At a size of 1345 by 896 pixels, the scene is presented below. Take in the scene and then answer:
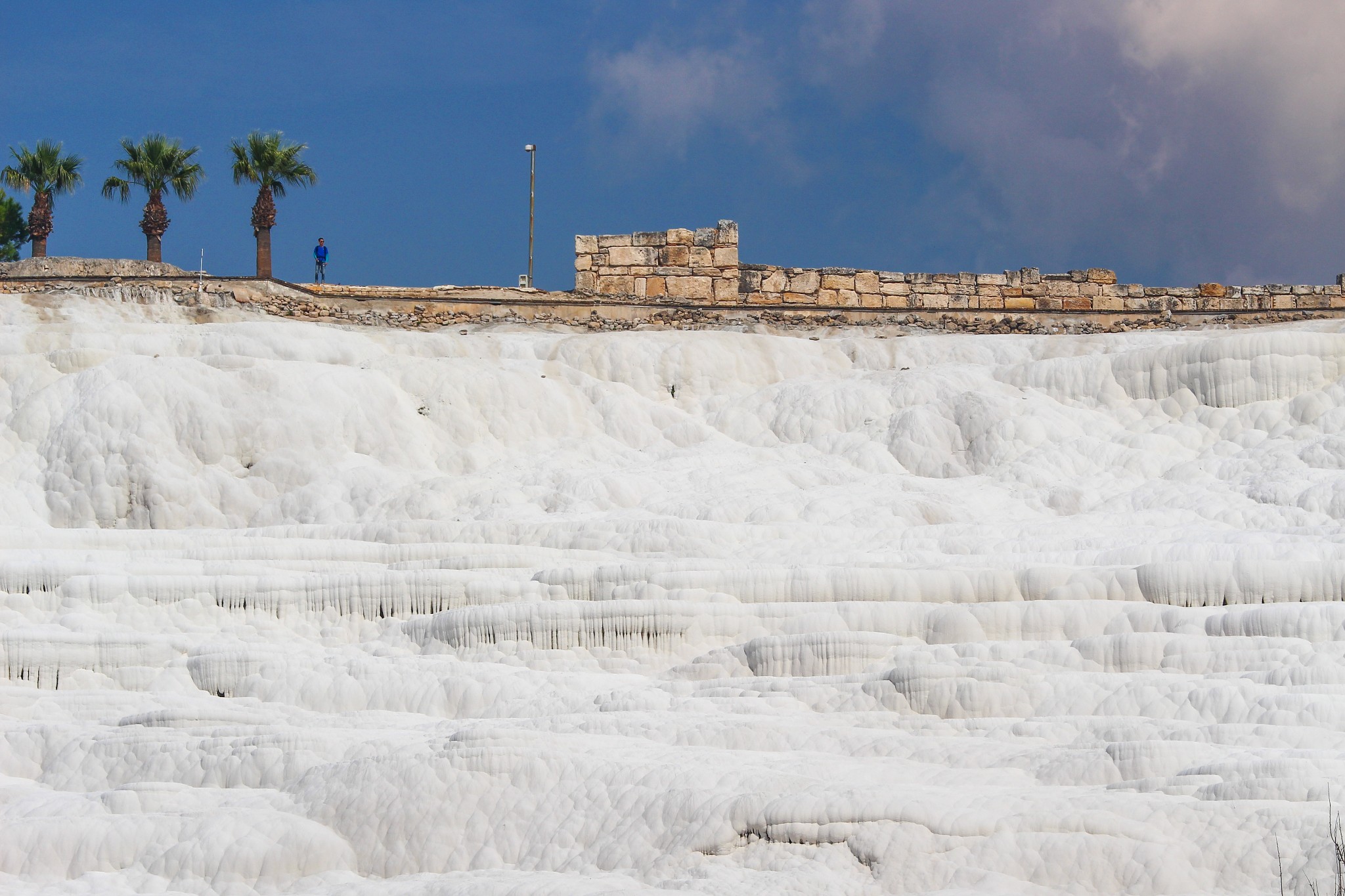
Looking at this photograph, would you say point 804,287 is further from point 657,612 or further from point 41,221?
point 41,221

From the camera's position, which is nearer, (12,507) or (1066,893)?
(1066,893)

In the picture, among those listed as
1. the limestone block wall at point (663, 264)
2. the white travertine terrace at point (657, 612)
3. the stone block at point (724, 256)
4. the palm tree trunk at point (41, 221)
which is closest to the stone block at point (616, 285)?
the limestone block wall at point (663, 264)

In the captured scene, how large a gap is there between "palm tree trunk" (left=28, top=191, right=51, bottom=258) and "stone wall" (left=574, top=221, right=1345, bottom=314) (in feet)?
48.3

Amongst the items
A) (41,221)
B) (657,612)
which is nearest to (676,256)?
(657,612)

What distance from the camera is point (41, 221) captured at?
97.3 ft

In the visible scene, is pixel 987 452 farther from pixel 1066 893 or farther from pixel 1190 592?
pixel 1066 893

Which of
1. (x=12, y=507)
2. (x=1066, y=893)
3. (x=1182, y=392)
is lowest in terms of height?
(x=1066, y=893)

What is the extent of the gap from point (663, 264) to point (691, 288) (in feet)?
1.76

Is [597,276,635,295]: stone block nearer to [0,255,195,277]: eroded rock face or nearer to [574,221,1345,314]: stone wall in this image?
[574,221,1345,314]: stone wall

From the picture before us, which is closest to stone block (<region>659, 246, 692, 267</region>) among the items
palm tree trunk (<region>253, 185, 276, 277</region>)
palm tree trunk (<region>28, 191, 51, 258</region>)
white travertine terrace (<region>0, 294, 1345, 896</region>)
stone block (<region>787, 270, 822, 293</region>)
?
stone block (<region>787, 270, 822, 293</region>)

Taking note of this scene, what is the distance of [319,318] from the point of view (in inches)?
718

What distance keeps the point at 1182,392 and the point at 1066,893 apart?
10.7 metres

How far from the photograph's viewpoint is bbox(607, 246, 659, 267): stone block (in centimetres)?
1994

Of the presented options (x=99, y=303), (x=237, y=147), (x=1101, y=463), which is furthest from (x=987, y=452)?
(x=237, y=147)
